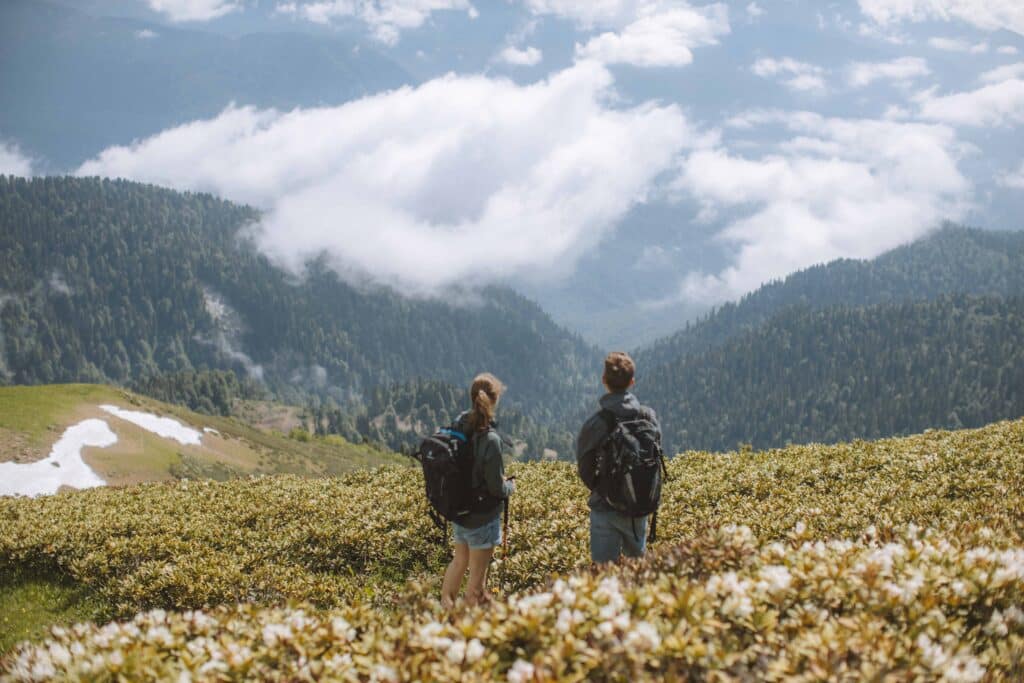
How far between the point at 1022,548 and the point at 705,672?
15.8 feet

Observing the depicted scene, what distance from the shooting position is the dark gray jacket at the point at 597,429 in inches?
408

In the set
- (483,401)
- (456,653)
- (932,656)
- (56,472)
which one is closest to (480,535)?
(483,401)

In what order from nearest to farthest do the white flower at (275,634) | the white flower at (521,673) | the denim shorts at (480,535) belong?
1. the white flower at (521,673)
2. the white flower at (275,634)
3. the denim shorts at (480,535)

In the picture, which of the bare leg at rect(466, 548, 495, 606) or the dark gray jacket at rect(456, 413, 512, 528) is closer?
the dark gray jacket at rect(456, 413, 512, 528)

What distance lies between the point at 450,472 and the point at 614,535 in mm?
2853

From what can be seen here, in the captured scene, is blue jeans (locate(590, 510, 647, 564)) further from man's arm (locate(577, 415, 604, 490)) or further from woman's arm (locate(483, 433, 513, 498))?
woman's arm (locate(483, 433, 513, 498))

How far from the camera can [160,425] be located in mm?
114250

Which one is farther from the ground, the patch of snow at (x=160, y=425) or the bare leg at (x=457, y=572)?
the bare leg at (x=457, y=572)

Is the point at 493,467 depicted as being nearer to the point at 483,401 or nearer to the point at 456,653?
the point at 483,401

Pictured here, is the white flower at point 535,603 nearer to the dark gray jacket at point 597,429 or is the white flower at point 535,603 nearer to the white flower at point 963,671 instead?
the white flower at point 963,671

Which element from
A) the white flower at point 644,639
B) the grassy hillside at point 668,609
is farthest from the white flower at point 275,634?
the white flower at point 644,639

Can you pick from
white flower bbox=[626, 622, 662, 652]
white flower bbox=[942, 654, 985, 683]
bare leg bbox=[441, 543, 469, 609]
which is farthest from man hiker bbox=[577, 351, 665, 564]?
white flower bbox=[942, 654, 985, 683]

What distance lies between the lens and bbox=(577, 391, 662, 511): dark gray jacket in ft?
34.0

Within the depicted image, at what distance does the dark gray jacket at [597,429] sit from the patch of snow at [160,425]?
114889 mm
